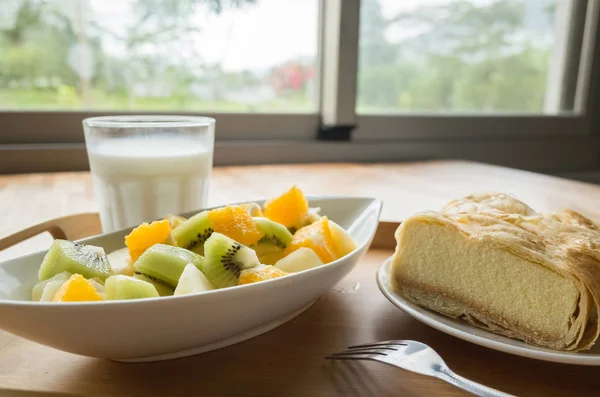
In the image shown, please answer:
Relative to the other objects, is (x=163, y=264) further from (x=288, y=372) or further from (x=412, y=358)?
(x=412, y=358)

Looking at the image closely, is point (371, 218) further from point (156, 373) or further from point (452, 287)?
point (156, 373)

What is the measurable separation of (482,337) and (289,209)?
0.34 meters

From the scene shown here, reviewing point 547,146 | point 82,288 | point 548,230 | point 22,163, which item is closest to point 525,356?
point 548,230

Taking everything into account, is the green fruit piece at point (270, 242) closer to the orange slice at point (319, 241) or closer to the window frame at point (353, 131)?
the orange slice at point (319, 241)

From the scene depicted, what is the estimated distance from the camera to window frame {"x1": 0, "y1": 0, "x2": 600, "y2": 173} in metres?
1.79

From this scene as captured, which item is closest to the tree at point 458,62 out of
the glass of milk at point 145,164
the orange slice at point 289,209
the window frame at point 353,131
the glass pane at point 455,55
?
the glass pane at point 455,55

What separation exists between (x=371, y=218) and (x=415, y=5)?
1.80 meters

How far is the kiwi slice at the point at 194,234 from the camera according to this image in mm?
670

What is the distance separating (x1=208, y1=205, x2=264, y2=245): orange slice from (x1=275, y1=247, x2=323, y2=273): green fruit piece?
57 mm

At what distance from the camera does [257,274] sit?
57cm

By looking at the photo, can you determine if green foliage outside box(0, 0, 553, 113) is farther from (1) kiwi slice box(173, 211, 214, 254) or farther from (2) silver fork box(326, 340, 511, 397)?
(2) silver fork box(326, 340, 511, 397)

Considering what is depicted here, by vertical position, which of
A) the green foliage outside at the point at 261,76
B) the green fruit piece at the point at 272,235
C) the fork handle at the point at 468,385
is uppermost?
the green foliage outside at the point at 261,76

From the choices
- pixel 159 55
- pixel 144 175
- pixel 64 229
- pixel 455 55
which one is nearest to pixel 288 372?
pixel 144 175

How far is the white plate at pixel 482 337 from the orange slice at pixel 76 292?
1.13 ft
